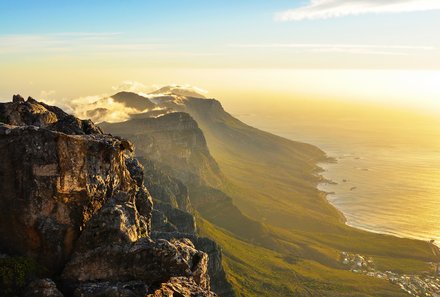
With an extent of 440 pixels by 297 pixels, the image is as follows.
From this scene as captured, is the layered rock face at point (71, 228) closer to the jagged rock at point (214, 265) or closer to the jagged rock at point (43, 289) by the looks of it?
the jagged rock at point (43, 289)

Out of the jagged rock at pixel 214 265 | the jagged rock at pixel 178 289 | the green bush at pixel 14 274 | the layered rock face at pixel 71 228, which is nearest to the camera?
the green bush at pixel 14 274

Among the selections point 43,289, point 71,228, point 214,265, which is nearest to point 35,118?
point 71,228

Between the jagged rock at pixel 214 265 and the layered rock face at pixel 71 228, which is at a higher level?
the layered rock face at pixel 71 228

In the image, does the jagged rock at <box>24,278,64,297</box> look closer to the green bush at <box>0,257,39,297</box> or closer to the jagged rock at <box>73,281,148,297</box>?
the green bush at <box>0,257,39,297</box>

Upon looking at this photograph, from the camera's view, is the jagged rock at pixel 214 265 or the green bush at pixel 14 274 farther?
the jagged rock at pixel 214 265

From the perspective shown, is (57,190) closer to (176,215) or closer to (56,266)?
(56,266)

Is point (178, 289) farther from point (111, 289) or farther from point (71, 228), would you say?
point (71, 228)

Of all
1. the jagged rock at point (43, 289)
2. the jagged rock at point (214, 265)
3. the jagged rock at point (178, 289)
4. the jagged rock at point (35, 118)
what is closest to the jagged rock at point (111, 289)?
the jagged rock at point (178, 289)
